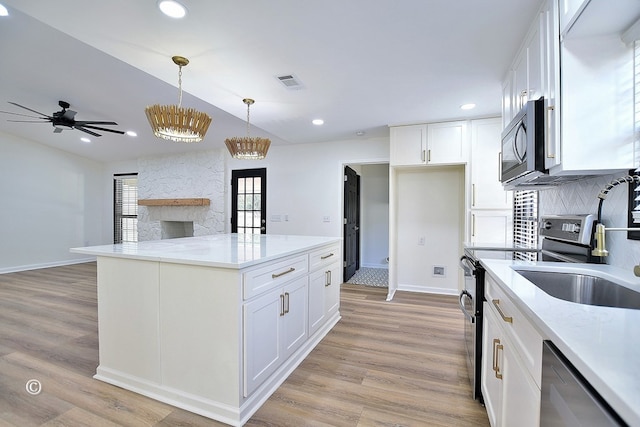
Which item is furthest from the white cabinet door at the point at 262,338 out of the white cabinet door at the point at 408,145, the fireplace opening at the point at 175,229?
the fireplace opening at the point at 175,229

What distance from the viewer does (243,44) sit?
2.11 metres

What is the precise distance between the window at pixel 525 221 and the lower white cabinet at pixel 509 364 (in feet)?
3.05

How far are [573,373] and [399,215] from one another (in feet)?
12.5

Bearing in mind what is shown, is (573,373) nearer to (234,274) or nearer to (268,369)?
(234,274)

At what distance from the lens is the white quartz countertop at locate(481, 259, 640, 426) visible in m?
0.48

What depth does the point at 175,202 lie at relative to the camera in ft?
19.6

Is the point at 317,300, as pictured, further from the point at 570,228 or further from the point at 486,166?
the point at 486,166

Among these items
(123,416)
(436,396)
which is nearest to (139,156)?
(123,416)

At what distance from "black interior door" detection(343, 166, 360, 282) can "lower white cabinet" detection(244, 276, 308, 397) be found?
2669 mm

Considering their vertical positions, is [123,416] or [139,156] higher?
[139,156]

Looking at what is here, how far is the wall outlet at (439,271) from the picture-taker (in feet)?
13.7

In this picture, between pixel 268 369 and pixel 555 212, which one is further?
pixel 555 212

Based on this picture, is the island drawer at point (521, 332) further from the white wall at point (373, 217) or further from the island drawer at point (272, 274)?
the white wall at point (373, 217)

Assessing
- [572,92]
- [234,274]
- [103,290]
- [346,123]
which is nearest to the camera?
[572,92]
